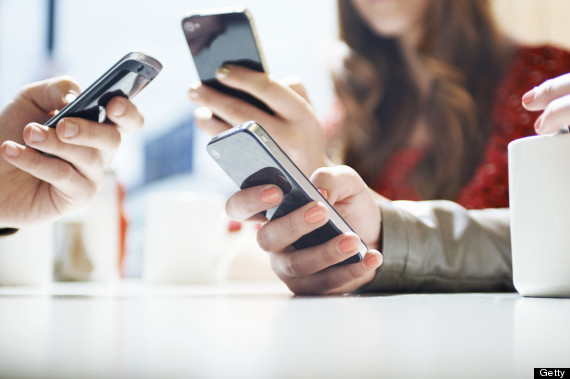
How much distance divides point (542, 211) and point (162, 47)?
194 cm

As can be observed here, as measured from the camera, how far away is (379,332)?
255 millimetres

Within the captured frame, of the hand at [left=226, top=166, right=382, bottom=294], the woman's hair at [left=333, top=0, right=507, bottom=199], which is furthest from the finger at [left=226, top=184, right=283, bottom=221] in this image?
the woman's hair at [left=333, top=0, right=507, bottom=199]

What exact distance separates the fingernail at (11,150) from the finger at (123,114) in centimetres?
10

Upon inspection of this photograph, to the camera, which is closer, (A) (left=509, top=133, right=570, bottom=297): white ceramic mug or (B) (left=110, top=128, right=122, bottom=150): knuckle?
(A) (left=509, top=133, right=570, bottom=297): white ceramic mug

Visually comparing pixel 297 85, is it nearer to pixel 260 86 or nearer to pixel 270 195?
pixel 260 86

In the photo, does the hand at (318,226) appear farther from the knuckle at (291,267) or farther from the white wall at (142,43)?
the white wall at (142,43)

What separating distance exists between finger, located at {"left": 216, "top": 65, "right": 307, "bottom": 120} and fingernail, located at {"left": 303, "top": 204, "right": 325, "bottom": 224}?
225 mm

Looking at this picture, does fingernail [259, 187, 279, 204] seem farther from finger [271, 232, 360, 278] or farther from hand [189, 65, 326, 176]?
hand [189, 65, 326, 176]

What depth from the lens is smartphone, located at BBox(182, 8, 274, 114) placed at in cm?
61

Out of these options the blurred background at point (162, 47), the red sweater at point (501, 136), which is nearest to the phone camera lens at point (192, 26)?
the red sweater at point (501, 136)

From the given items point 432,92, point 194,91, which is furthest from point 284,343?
point 432,92

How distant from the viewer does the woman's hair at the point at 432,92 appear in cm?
136

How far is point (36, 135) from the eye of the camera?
0.56 meters

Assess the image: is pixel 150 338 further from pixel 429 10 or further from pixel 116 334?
pixel 429 10
